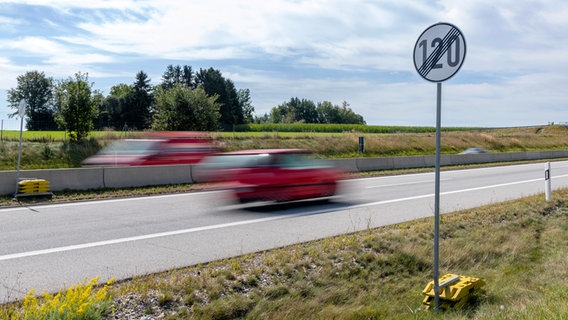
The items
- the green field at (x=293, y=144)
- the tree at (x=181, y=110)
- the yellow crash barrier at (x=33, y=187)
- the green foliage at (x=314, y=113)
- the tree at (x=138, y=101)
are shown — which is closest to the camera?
the yellow crash barrier at (x=33, y=187)

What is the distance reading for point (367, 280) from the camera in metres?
6.99

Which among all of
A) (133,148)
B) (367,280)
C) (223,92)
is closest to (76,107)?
(133,148)

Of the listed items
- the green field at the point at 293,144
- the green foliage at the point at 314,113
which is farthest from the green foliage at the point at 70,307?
the green foliage at the point at 314,113

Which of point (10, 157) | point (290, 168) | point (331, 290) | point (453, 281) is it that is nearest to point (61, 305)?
point (331, 290)

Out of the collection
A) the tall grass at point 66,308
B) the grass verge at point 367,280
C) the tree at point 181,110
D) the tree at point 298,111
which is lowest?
the grass verge at point 367,280

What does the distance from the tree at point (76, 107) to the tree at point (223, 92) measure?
7696 cm

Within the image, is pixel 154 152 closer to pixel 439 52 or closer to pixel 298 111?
pixel 439 52

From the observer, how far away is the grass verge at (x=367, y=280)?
18.2 feet

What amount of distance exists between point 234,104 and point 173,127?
7323 centimetres

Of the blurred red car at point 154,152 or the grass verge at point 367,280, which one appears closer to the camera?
the grass verge at point 367,280

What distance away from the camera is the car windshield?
19422 mm

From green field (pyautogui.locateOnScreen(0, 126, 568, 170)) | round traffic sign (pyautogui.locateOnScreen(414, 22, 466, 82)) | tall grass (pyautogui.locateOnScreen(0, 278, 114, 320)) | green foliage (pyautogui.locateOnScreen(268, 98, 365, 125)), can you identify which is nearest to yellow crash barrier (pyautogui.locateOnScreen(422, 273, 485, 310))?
round traffic sign (pyautogui.locateOnScreen(414, 22, 466, 82))

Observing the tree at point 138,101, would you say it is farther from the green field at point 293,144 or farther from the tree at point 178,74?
the green field at point 293,144

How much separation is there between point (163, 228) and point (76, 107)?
76.0 feet
